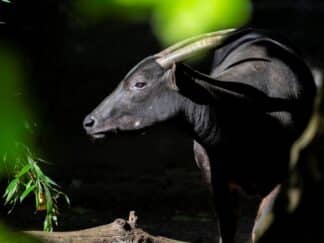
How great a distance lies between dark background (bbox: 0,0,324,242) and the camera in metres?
8.05

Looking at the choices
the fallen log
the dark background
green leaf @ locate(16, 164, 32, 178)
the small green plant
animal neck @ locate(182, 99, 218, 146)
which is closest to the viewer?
green leaf @ locate(16, 164, 32, 178)

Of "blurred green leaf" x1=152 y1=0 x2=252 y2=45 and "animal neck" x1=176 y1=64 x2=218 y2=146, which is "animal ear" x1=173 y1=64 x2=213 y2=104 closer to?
"animal neck" x1=176 y1=64 x2=218 y2=146

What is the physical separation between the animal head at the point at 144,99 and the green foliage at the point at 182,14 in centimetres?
438

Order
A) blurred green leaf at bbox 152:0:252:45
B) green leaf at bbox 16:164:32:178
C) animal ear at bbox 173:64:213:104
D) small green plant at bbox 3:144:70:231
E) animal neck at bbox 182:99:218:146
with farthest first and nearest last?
1. animal neck at bbox 182:99:218:146
2. animal ear at bbox 173:64:213:104
3. small green plant at bbox 3:144:70:231
4. green leaf at bbox 16:164:32:178
5. blurred green leaf at bbox 152:0:252:45

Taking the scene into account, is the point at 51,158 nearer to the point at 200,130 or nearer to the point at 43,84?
the point at 43,84

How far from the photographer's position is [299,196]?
2090 millimetres

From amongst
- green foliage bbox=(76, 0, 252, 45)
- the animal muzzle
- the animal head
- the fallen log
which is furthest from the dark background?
green foliage bbox=(76, 0, 252, 45)

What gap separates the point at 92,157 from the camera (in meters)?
12.3

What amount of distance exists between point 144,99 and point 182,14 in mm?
4518

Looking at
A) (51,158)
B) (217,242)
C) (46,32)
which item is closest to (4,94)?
(217,242)

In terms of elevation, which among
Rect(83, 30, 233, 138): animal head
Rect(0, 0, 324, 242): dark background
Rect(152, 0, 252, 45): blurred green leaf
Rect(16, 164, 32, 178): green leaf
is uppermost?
Rect(152, 0, 252, 45): blurred green leaf

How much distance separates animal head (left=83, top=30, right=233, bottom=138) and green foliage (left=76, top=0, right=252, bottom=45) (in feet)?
14.4

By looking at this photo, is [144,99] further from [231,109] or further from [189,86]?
[231,109]

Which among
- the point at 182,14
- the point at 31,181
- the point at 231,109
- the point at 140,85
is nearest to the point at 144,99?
the point at 140,85
